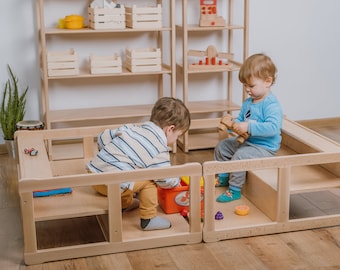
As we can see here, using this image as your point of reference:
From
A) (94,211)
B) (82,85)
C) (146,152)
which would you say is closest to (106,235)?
(94,211)

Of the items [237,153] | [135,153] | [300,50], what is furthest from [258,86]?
[300,50]

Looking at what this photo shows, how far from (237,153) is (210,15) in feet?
4.14

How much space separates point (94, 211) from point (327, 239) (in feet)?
3.09

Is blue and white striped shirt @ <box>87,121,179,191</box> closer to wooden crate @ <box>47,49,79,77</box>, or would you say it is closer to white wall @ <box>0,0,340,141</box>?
wooden crate @ <box>47,49,79,77</box>

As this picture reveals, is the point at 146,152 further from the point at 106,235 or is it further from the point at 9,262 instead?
Result: the point at 9,262

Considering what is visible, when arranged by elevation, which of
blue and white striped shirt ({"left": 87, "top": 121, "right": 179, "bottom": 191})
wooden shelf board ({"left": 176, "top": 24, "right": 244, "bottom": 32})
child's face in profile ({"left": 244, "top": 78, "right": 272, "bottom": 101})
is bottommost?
blue and white striped shirt ({"left": 87, "top": 121, "right": 179, "bottom": 191})

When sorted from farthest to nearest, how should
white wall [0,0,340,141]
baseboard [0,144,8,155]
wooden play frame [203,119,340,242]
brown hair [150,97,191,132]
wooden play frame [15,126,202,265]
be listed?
1. white wall [0,0,340,141]
2. baseboard [0,144,8,155]
3. brown hair [150,97,191,132]
4. wooden play frame [203,119,340,242]
5. wooden play frame [15,126,202,265]

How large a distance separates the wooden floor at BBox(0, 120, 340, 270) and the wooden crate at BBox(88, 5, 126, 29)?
144cm

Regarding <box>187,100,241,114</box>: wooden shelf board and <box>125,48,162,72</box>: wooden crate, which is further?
<box>187,100,241,114</box>: wooden shelf board

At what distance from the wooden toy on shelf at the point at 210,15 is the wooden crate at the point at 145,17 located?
0.29 meters

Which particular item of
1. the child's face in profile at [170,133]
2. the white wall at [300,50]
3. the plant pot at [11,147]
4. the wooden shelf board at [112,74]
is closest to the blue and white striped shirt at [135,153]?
the child's face in profile at [170,133]

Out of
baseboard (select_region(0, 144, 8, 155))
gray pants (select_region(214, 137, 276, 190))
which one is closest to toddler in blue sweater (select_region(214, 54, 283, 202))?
gray pants (select_region(214, 137, 276, 190))

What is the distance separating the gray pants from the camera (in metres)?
2.83

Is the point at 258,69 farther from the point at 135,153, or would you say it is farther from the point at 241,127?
the point at 135,153
